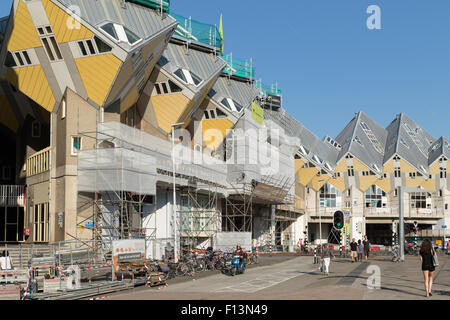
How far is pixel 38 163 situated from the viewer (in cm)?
4294

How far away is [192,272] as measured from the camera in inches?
1168

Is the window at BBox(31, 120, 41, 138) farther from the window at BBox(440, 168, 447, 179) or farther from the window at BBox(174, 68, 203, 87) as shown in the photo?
the window at BBox(440, 168, 447, 179)

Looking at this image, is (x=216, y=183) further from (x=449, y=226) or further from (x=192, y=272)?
(x=449, y=226)

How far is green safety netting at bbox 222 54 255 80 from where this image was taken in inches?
2699

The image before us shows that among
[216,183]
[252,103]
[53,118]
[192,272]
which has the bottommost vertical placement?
[192,272]

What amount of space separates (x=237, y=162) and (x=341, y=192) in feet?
133

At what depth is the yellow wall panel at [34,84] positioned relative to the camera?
131ft

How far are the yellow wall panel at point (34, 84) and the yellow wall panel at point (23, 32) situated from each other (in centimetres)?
163

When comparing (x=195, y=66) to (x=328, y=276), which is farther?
(x=195, y=66)

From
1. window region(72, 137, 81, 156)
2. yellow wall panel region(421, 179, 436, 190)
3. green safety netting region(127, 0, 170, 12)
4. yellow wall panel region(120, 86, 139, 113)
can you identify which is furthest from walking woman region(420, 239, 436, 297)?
yellow wall panel region(421, 179, 436, 190)

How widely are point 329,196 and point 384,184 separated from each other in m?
9.65

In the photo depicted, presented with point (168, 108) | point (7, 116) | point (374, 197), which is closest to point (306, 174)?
point (374, 197)

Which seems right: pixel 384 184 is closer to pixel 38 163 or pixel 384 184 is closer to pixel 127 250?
pixel 38 163
